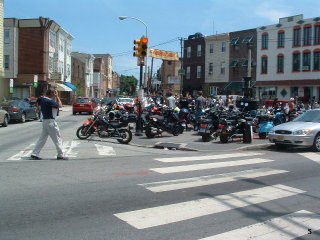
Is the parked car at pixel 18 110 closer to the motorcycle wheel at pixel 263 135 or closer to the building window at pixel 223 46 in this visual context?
the motorcycle wheel at pixel 263 135

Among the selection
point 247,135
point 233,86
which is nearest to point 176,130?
point 247,135

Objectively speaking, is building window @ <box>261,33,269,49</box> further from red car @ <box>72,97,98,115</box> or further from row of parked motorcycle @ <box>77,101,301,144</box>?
row of parked motorcycle @ <box>77,101,301,144</box>

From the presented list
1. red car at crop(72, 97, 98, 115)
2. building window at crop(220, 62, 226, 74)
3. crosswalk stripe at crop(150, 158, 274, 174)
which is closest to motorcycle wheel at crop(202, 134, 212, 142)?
crosswalk stripe at crop(150, 158, 274, 174)

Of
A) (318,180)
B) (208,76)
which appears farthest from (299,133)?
(208,76)

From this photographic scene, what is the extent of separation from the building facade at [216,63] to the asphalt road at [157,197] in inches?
1676

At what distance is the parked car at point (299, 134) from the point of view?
12383 millimetres

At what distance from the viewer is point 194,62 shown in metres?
57.3

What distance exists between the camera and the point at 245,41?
4803 cm

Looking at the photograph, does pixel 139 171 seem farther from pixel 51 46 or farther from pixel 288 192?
pixel 51 46

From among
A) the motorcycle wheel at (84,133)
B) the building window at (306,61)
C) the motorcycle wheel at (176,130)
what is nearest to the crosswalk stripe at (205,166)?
the motorcycle wheel at (176,130)

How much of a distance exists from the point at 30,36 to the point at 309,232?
49784mm

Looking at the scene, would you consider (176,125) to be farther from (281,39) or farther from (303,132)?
(281,39)

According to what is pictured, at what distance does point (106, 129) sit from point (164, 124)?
2.67m

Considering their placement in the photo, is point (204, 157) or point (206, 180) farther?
point (204, 157)
